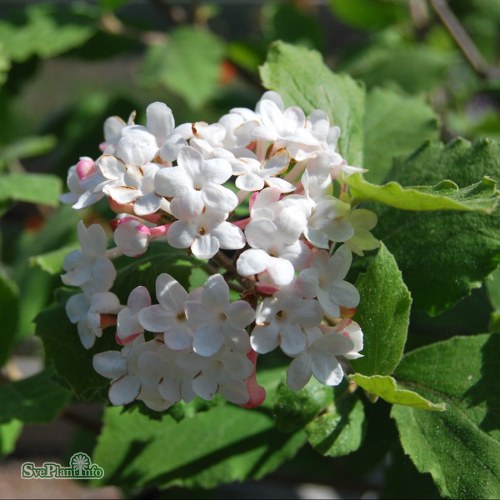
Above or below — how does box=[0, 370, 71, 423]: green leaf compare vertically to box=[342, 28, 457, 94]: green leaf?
below

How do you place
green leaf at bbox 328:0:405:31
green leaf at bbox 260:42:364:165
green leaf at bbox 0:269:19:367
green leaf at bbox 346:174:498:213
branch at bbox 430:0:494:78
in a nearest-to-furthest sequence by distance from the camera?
green leaf at bbox 346:174:498:213 < green leaf at bbox 260:42:364:165 < green leaf at bbox 0:269:19:367 < branch at bbox 430:0:494:78 < green leaf at bbox 328:0:405:31

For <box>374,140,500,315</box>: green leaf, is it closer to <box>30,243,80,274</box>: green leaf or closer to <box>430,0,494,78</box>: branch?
<box>30,243,80,274</box>: green leaf

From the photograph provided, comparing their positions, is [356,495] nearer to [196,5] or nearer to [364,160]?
[364,160]

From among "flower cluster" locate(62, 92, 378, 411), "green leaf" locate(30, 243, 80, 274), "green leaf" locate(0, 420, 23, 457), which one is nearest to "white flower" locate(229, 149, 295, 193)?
"flower cluster" locate(62, 92, 378, 411)

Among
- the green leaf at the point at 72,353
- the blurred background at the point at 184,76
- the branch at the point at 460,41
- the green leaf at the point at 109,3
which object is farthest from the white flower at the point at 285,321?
the green leaf at the point at 109,3

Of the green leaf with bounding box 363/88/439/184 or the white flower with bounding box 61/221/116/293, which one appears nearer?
the white flower with bounding box 61/221/116/293

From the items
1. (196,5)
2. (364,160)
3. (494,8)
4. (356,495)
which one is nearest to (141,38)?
(196,5)
